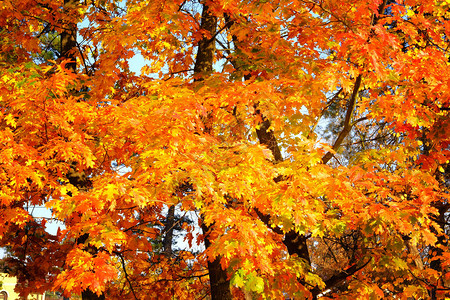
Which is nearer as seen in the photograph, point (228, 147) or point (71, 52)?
point (228, 147)

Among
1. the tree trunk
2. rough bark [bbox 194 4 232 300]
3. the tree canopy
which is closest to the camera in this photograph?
the tree canopy

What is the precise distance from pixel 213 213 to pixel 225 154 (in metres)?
0.80

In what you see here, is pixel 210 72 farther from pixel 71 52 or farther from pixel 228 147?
pixel 71 52

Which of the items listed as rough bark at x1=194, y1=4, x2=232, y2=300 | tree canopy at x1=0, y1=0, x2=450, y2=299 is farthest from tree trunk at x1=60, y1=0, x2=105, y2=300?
rough bark at x1=194, y1=4, x2=232, y2=300

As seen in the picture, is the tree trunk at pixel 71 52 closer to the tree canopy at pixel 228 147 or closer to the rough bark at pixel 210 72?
the tree canopy at pixel 228 147

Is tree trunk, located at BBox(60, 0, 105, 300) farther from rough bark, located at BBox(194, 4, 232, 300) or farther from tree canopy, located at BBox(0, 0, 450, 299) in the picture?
rough bark, located at BBox(194, 4, 232, 300)

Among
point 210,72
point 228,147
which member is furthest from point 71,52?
point 228,147

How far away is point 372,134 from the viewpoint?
13141mm

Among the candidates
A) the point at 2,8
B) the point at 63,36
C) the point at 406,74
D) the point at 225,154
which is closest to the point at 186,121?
the point at 225,154

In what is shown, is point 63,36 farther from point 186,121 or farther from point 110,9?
point 186,121

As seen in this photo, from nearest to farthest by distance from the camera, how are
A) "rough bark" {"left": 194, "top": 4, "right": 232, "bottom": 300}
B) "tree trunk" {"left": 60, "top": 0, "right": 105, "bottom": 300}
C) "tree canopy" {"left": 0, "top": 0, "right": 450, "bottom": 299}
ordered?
"tree canopy" {"left": 0, "top": 0, "right": 450, "bottom": 299}, "rough bark" {"left": 194, "top": 4, "right": 232, "bottom": 300}, "tree trunk" {"left": 60, "top": 0, "right": 105, "bottom": 300}

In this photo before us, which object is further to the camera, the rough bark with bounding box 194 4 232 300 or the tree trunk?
the tree trunk

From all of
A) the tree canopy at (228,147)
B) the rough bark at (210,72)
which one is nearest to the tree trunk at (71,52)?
the tree canopy at (228,147)

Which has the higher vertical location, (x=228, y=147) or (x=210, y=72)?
(x=210, y=72)
